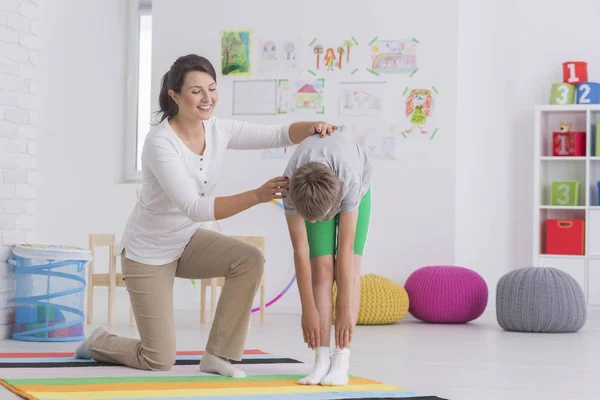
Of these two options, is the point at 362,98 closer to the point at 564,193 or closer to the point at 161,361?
the point at 564,193

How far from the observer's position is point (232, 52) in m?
5.61

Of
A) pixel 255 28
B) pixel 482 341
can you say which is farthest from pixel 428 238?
pixel 255 28

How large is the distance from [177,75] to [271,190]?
60cm

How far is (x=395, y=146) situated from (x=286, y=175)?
8.91 feet

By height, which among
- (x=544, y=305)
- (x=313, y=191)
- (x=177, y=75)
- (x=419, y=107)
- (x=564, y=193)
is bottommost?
(x=544, y=305)

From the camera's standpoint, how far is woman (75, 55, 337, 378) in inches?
115

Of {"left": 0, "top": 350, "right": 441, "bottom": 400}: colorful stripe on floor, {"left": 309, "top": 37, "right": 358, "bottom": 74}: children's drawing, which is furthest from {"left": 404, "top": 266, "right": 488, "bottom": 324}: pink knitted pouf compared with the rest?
{"left": 0, "top": 350, "right": 441, "bottom": 400}: colorful stripe on floor

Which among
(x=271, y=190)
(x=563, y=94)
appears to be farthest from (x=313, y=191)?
(x=563, y=94)

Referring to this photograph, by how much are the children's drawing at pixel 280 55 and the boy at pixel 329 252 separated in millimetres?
2736

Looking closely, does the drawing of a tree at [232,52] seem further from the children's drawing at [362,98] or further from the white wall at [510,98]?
the white wall at [510,98]

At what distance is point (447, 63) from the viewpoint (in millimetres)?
5309

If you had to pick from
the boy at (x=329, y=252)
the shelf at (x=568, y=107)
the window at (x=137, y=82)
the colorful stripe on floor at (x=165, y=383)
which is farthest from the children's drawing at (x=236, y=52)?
the boy at (x=329, y=252)

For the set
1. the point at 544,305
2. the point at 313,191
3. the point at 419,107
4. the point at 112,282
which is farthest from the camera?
the point at 419,107

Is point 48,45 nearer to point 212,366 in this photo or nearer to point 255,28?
point 255,28
